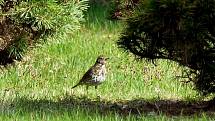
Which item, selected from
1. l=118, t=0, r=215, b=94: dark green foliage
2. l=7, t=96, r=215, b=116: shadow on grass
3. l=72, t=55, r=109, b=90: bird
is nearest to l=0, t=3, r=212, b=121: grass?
l=7, t=96, r=215, b=116: shadow on grass

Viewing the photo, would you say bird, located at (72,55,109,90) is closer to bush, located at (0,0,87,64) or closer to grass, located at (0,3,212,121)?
grass, located at (0,3,212,121)

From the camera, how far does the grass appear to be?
322 inches

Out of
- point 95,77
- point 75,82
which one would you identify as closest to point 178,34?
point 95,77

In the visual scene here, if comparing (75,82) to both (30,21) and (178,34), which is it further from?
(178,34)

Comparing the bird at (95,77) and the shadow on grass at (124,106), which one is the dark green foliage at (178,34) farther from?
the bird at (95,77)

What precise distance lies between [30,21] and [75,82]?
45.7 inches

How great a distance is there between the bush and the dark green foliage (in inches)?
98.9

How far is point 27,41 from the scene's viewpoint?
11.0 meters

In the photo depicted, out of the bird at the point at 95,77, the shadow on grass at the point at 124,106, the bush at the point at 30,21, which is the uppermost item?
the bush at the point at 30,21

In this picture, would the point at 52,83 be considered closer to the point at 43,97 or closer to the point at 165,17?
the point at 43,97

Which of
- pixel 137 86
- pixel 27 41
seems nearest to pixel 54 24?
pixel 27 41

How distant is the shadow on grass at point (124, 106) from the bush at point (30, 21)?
185cm

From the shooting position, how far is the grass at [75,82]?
26.8ft

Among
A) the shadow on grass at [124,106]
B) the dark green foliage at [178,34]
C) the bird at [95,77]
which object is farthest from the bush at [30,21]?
the dark green foliage at [178,34]
